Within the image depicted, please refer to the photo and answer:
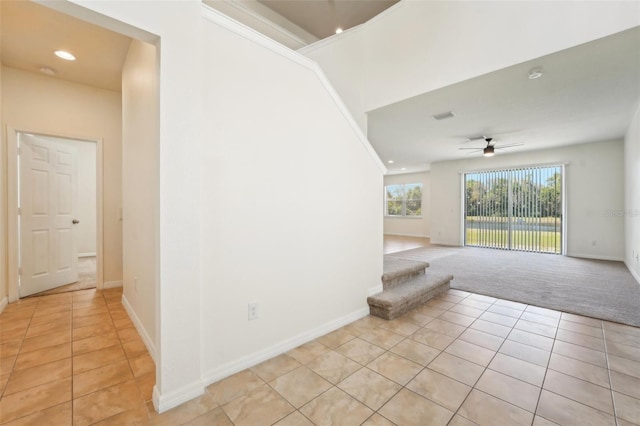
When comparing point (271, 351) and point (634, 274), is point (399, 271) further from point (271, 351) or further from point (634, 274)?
point (634, 274)

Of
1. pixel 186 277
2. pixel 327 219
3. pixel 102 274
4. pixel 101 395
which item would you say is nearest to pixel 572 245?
pixel 327 219

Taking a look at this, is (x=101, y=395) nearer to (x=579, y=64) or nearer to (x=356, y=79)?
(x=356, y=79)

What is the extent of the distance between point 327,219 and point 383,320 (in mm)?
1248

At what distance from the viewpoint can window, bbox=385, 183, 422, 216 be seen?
34.5ft

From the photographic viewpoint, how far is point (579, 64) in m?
2.71

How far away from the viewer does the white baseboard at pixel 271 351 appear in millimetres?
1792

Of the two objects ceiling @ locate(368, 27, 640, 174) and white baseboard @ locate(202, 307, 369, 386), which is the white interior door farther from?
ceiling @ locate(368, 27, 640, 174)

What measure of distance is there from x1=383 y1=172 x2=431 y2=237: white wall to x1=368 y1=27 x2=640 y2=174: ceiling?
3829 mm

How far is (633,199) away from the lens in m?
4.53

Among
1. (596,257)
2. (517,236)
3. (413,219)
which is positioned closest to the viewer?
(596,257)

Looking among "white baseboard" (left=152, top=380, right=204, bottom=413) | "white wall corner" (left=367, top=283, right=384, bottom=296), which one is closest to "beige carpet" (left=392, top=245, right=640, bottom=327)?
"white wall corner" (left=367, top=283, right=384, bottom=296)

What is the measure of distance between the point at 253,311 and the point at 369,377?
3.07ft

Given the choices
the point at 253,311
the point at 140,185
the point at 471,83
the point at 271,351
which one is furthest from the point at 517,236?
the point at 140,185

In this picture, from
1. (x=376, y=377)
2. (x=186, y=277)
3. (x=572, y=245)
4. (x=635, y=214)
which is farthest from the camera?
(x=572, y=245)
